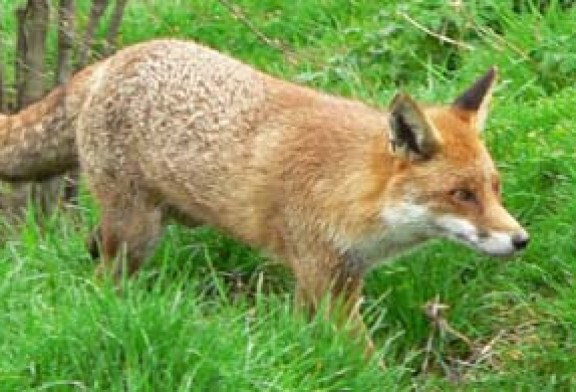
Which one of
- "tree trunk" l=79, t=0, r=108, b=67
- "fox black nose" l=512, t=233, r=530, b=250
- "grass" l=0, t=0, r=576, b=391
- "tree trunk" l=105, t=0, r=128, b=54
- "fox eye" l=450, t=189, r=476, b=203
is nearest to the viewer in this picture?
"grass" l=0, t=0, r=576, b=391

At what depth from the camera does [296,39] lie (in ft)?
30.2

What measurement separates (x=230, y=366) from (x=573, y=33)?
11.6ft

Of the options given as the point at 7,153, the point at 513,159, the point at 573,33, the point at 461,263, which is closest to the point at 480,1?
the point at 573,33

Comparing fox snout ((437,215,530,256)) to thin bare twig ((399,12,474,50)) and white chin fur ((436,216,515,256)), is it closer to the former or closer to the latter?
white chin fur ((436,216,515,256))

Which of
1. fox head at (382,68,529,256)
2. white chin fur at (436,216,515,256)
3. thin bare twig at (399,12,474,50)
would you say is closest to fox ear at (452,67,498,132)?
fox head at (382,68,529,256)

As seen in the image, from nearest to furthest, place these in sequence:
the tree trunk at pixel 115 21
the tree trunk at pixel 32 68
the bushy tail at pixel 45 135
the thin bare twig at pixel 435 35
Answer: the bushy tail at pixel 45 135 < the tree trunk at pixel 32 68 < the tree trunk at pixel 115 21 < the thin bare twig at pixel 435 35

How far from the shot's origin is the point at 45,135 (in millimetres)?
6887

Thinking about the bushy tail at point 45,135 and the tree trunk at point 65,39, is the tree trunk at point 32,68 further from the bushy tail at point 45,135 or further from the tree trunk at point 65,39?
the bushy tail at point 45,135

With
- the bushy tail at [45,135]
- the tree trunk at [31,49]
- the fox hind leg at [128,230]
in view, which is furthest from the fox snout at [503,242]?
the tree trunk at [31,49]

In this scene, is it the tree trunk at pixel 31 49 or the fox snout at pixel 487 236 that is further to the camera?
the tree trunk at pixel 31 49

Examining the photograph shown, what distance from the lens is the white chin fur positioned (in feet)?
19.7

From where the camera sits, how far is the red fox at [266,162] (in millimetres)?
6168

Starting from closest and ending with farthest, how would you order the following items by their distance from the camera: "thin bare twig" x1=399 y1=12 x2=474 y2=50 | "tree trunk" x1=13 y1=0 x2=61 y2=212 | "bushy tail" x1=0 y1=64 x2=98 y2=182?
1. "bushy tail" x1=0 y1=64 x2=98 y2=182
2. "tree trunk" x1=13 y1=0 x2=61 y2=212
3. "thin bare twig" x1=399 y1=12 x2=474 y2=50

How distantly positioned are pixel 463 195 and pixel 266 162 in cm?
86
